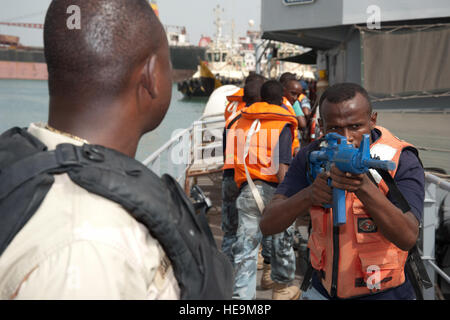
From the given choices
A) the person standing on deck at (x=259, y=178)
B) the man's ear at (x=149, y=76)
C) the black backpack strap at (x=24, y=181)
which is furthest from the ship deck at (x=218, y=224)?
the black backpack strap at (x=24, y=181)

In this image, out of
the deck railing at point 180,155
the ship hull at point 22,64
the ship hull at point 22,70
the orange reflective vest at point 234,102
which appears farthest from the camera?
the ship hull at point 22,70

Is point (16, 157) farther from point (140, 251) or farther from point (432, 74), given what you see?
point (432, 74)

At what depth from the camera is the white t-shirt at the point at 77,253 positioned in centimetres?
79

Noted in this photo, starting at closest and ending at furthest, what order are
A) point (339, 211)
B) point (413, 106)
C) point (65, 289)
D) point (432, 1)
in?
point (65, 289) → point (339, 211) → point (432, 1) → point (413, 106)

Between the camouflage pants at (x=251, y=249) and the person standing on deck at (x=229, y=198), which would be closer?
the camouflage pants at (x=251, y=249)

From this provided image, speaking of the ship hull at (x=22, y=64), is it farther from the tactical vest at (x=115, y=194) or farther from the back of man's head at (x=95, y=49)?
the tactical vest at (x=115, y=194)

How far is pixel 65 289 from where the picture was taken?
30.7 inches

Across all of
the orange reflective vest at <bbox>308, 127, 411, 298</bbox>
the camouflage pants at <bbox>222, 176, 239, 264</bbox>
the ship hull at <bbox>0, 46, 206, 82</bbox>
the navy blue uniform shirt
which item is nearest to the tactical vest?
the orange reflective vest at <bbox>308, 127, 411, 298</bbox>

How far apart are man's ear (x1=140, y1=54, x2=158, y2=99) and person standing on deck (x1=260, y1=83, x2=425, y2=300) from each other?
937 mm

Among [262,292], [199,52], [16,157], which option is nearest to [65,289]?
[16,157]

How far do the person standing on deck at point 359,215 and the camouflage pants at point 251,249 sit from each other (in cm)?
149

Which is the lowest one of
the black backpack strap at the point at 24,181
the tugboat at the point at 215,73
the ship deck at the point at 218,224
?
the ship deck at the point at 218,224

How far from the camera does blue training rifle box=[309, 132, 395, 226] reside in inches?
63.6

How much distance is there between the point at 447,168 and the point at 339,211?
3797 mm
